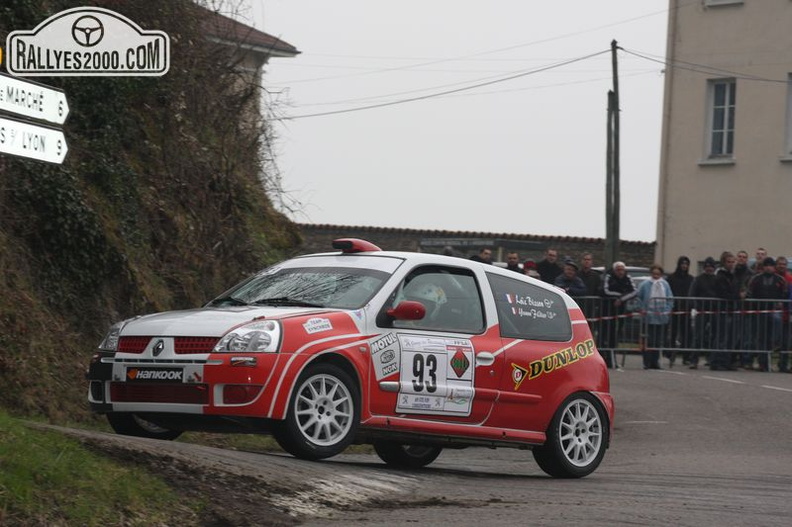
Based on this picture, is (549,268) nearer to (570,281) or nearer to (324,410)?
(570,281)

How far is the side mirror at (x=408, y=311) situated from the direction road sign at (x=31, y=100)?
3262 millimetres

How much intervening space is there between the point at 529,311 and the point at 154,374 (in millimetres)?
3463

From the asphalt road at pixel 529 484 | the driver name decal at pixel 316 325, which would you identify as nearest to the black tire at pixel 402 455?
the asphalt road at pixel 529 484

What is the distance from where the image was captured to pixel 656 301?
27.4m

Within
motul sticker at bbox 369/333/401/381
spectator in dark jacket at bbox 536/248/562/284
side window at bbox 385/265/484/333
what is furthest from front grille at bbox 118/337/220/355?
spectator in dark jacket at bbox 536/248/562/284

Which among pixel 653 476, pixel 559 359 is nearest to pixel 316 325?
pixel 559 359

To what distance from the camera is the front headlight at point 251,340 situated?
11148 mm

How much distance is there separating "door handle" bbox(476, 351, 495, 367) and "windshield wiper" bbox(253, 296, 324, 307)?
140cm

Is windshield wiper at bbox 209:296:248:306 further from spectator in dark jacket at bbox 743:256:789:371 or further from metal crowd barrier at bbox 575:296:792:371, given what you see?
spectator in dark jacket at bbox 743:256:789:371

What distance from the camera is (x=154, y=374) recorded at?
11.5 metres

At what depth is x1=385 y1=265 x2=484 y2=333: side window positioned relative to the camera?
12.5 m

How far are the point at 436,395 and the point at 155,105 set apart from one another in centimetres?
921

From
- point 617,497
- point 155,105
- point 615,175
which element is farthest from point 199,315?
point 615,175

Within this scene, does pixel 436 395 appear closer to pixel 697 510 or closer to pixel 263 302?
pixel 263 302
